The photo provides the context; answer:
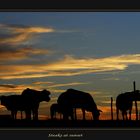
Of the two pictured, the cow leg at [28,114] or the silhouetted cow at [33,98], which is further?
the cow leg at [28,114]

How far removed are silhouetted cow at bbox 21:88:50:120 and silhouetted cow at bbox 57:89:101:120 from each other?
5.7 inches

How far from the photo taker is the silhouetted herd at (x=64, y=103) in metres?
7.66

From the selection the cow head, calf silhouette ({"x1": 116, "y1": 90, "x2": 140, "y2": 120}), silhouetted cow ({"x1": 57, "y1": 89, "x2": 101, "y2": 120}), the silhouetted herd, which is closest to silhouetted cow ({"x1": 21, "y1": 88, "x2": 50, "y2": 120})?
the silhouetted herd

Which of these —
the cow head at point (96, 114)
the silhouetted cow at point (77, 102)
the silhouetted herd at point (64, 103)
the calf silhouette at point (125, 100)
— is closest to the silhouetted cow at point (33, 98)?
the silhouetted herd at point (64, 103)

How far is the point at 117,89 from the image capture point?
301 inches

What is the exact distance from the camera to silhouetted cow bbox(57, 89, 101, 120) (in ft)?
25.1

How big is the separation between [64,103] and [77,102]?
0.14 meters

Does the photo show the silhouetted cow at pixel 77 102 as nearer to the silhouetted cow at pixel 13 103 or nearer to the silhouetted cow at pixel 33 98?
the silhouetted cow at pixel 33 98

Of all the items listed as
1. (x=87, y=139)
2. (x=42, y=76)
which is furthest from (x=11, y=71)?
(x=87, y=139)

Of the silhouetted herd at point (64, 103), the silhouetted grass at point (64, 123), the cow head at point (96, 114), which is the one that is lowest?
the silhouetted grass at point (64, 123)

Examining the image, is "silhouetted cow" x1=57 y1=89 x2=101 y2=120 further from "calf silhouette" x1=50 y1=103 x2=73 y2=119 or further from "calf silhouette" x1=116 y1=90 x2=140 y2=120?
"calf silhouette" x1=116 y1=90 x2=140 y2=120

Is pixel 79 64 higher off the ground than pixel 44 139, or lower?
higher
